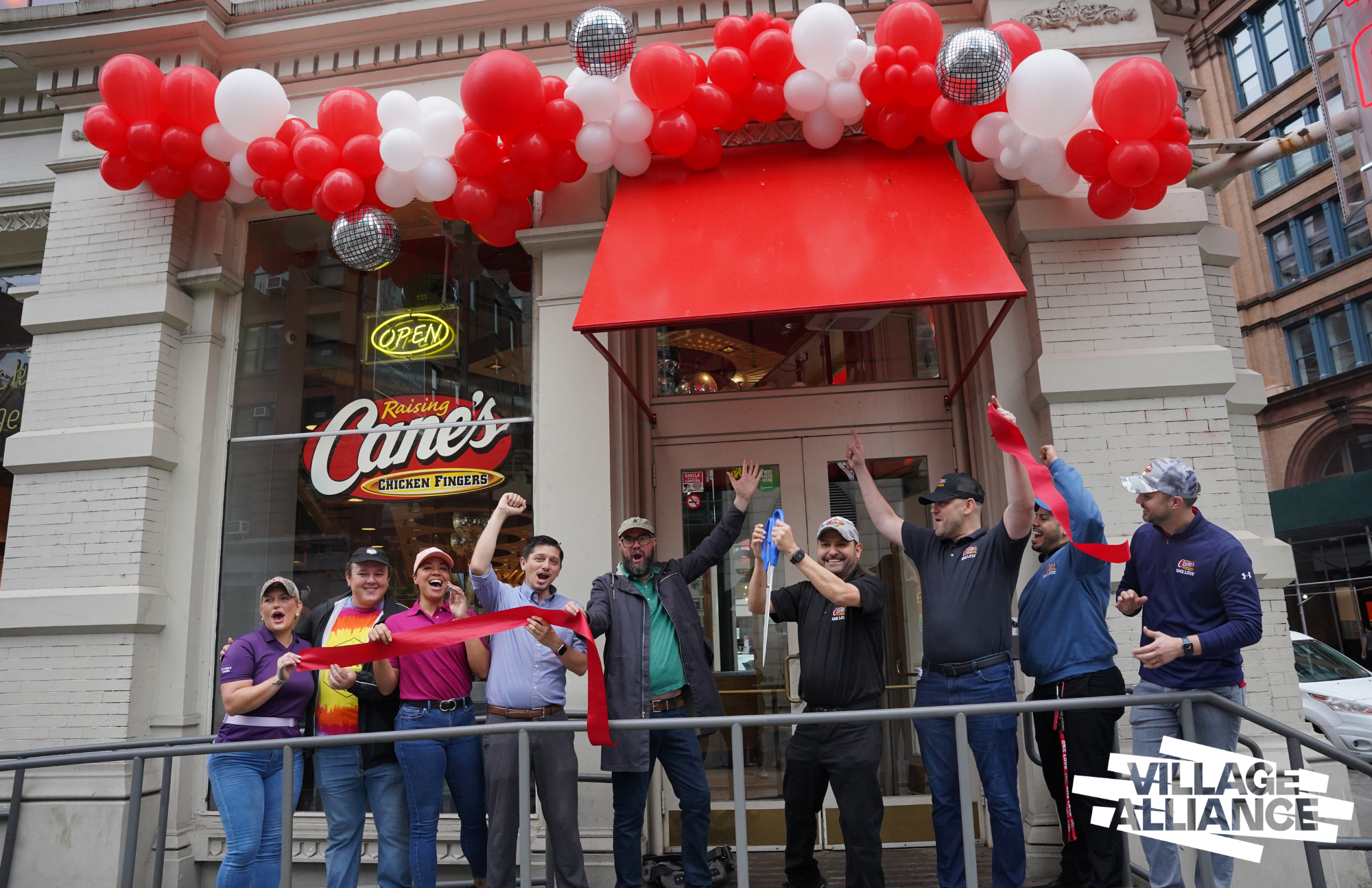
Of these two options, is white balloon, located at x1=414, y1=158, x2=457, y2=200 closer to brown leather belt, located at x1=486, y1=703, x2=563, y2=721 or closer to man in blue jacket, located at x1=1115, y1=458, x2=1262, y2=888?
brown leather belt, located at x1=486, y1=703, x2=563, y2=721

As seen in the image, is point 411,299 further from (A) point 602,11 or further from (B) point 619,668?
(B) point 619,668

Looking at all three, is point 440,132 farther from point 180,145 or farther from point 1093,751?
point 1093,751

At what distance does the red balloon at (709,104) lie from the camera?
5645mm

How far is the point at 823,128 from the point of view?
5.89m

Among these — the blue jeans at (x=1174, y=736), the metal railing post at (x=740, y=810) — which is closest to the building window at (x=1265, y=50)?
the blue jeans at (x=1174, y=736)

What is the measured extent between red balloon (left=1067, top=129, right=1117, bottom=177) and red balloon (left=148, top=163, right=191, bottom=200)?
6310 millimetres

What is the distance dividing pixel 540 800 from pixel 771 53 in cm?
459

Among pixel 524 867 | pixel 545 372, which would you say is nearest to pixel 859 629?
pixel 524 867

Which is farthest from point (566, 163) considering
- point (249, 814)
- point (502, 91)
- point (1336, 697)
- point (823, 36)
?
point (1336, 697)

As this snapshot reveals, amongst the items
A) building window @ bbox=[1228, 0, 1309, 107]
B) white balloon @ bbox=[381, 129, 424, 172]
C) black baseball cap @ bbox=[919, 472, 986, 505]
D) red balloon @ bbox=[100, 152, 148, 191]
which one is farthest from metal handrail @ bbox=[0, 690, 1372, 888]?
building window @ bbox=[1228, 0, 1309, 107]

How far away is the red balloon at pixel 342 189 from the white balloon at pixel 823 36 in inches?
122

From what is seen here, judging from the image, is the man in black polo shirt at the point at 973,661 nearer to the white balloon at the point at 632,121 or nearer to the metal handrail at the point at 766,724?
the metal handrail at the point at 766,724

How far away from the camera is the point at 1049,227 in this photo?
599 centimetres

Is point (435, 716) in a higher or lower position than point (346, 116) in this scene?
lower
